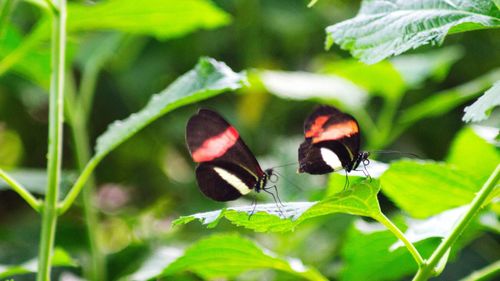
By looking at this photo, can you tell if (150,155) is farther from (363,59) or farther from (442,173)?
(363,59)

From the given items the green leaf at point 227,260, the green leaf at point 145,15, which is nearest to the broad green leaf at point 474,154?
the green leaf at point 227,260

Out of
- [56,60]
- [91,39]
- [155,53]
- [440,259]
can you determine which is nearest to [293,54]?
[155,53]

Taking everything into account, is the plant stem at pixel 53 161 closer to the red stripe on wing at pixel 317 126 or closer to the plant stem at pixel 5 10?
the plant stem at pixel 5 10

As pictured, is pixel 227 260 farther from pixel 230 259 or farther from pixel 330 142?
pixel 330 142

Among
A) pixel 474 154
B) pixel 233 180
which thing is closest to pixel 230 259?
pixel 233 180

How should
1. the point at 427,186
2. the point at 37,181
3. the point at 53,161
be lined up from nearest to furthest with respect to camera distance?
the point at 53,161 < the point at 427,186 < the point at 37,181

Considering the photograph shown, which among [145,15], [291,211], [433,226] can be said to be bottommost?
[433,226]
